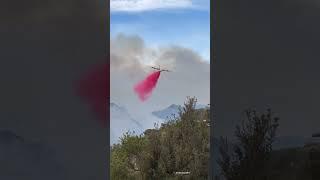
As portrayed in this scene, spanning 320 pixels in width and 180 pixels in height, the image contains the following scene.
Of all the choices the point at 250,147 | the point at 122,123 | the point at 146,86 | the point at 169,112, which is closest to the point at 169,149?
the point at 169,112

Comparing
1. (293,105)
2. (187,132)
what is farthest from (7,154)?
(187,132)

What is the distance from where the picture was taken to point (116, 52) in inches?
225

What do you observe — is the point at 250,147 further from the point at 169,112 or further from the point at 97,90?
the point at 169,112

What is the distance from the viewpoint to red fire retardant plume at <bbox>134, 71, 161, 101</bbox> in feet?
19.1

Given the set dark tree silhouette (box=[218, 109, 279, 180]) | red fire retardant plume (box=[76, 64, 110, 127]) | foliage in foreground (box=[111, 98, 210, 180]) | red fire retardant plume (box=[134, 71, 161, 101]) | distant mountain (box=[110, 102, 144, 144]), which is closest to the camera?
red fire retardant plume (box=[76, 64, 110, 127])

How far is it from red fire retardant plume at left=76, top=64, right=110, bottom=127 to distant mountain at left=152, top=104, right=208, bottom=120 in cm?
194

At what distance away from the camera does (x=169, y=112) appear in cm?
695

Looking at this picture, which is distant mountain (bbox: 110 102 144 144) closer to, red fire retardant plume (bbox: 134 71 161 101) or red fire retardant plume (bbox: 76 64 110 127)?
red fire retardant plume (bbox: 134 71 161 101)

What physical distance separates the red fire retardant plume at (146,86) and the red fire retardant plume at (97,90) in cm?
130

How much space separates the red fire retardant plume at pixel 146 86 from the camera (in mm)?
5820

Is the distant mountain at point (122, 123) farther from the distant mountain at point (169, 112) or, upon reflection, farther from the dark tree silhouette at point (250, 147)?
the dark tree silhouette at point (250, 147)

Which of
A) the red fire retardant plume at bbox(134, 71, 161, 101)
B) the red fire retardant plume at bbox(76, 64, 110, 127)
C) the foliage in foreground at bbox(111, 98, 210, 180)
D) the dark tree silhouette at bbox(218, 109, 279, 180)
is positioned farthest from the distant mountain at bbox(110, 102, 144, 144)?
the dark tree silhouette at bbox(218, 109, 279, 180)

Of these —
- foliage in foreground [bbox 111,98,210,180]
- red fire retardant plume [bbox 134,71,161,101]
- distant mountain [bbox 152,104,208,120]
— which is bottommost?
foliage in foreground [bbox 111,98,210,180]

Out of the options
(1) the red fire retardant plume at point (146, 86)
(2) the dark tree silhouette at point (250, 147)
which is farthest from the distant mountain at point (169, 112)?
(2) the dark tree silhouette at point (250, 147)
